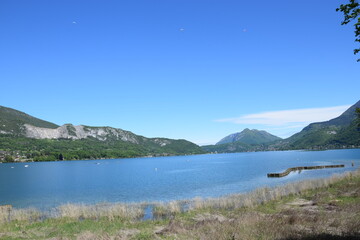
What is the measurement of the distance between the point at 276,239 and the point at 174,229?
6.86m

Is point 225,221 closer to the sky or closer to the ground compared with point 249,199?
closer to the sky

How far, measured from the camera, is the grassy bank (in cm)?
1363

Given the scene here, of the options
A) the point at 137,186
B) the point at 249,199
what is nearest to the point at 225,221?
the point at 249,199

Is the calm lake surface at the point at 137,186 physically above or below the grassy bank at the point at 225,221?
below

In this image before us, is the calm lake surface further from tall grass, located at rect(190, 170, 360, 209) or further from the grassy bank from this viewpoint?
the grassy bank

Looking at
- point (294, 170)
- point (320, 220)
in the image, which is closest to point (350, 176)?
point (320, 220)

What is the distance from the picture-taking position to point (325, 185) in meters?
36.5

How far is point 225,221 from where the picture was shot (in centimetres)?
1809

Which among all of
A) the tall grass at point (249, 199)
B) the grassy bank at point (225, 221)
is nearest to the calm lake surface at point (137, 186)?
the tall grass at point (249, 199)

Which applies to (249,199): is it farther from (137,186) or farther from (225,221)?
(137,186)

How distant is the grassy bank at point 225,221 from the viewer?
13633mm

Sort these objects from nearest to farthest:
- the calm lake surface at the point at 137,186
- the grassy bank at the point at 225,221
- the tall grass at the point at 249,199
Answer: the grassy bank at the point at 225,221
the tall grass at the point at 249,199
the calm lake surface at the point at 137,186

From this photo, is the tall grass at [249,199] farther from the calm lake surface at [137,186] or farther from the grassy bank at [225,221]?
the calm lake surface at [137,186]

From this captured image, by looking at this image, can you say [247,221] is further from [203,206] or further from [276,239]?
[203,206]
